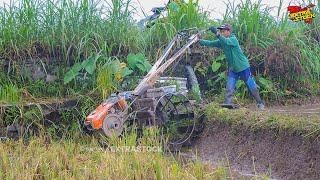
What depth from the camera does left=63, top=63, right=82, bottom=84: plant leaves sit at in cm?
684

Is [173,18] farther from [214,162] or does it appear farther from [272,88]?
[214,162]

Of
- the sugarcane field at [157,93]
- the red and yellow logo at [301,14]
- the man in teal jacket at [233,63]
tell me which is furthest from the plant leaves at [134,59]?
the red and yellow logo at [301,14]

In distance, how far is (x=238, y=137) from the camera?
562 cm

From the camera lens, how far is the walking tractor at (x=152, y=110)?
17.6 ft

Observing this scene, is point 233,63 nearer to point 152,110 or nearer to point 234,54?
point 234,54

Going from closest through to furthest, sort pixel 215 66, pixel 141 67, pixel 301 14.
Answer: pixel 141 67 → pixel 215 66 → pixel 301 14

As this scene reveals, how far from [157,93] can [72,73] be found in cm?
150

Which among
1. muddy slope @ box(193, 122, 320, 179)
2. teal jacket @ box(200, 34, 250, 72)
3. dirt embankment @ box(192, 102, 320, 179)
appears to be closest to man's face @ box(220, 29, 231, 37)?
teal jacket @ box(200, 34, 250, 72)

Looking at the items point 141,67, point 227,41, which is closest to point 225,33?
point 227,41

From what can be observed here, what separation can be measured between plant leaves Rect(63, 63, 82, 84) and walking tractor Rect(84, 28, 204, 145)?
1142mm

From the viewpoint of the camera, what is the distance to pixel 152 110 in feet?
19.0

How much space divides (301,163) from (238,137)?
114 cm

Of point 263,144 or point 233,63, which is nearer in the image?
point 263,144

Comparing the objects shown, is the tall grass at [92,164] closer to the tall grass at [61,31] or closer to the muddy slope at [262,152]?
the muddy slope at [262,152]
